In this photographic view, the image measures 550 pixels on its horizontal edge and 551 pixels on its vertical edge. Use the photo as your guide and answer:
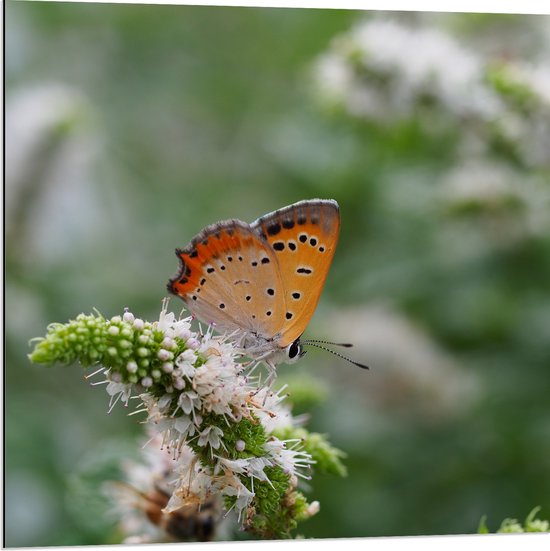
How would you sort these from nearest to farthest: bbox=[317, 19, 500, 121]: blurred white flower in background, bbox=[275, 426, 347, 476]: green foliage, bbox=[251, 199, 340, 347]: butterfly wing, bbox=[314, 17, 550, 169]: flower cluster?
1. bbox=[275, 426, 347, 476]: green foliage
2. bbox=[251, 199, 340, 347]: butterfly wing
3. bbox=[314, 17, 550, 169]: flower cluster
4. bbox=[317, 19, 500, 121]: blurred white flower in background

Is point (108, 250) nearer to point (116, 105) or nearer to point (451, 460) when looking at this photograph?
point (116, 105)

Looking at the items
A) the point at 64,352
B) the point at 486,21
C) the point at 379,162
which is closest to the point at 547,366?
the point at 379,162

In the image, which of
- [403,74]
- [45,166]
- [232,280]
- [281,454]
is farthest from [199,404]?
[45,166]

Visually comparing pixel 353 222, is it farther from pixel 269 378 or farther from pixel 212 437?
pixel 212 437

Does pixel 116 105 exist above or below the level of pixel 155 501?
above

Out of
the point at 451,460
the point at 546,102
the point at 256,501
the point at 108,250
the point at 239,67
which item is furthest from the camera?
the point at 239,67

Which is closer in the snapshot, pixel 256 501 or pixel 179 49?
pixel 256 501

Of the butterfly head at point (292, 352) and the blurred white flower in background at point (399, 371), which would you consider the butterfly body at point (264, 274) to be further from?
the blurred white flower in background at point (399, 371)

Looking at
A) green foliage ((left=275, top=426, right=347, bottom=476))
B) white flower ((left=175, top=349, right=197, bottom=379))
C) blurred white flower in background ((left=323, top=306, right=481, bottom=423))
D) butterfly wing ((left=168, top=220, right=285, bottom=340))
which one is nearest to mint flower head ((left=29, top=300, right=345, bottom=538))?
white flower ((left=175, top=349, right=197, bottom=379))

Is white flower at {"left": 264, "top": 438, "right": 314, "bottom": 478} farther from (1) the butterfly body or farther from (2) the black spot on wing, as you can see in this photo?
(2) the black spot on wing
